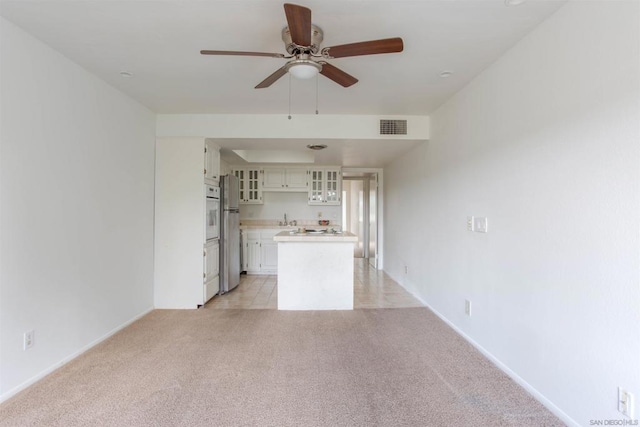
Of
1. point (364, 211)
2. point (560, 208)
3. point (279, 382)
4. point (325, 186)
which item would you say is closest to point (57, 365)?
point (279, 382)

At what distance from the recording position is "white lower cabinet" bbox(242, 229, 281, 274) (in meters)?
5.61

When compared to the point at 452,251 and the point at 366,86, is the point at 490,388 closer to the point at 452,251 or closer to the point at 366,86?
the point at 452,251

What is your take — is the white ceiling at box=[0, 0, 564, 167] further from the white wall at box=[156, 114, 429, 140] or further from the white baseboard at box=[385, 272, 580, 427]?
the white baseboard at box=[385, 272, 580, 427]

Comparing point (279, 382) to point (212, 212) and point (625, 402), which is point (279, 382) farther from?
point (212, 212)

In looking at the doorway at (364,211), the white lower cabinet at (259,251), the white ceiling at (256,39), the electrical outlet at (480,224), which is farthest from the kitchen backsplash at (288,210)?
the electrical outlet at (480,224)

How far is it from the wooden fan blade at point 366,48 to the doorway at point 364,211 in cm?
459

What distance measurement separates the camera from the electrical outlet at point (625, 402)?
1345 millimetres

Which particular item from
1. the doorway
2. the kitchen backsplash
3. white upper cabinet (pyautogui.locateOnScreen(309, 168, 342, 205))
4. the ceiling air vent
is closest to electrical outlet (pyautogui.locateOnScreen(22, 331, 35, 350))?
the ceiling air vent

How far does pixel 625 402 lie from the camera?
1.37m

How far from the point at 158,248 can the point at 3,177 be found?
1878 millimetres

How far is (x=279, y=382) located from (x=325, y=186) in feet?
14.0

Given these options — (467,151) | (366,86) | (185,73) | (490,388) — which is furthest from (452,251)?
(185,73)

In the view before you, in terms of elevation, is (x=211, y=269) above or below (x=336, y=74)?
below

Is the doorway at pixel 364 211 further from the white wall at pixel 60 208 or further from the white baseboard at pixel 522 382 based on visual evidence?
the white wall at pixel 60 208
